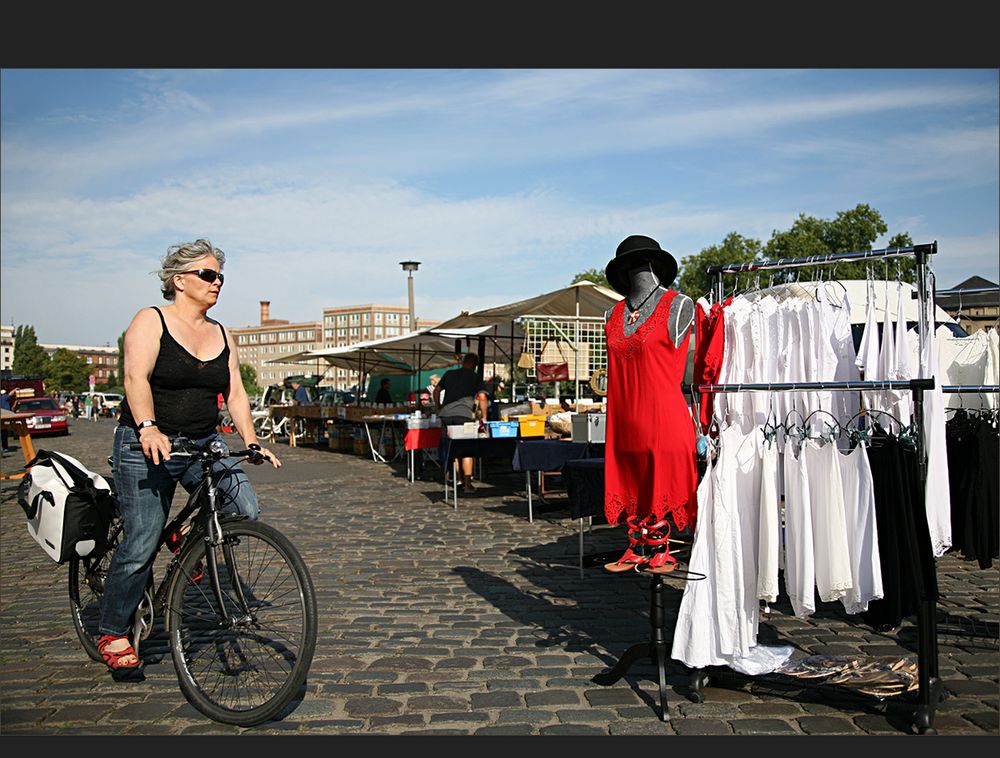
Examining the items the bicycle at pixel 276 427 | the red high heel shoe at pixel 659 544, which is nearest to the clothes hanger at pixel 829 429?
the red high heel shoe at pixel 659 544

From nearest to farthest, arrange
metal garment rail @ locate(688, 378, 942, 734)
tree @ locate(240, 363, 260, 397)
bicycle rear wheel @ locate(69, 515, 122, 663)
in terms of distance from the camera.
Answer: metal garment rail @ locate(688, 378, 942, 734) → bicycle rear wheel @ locate(69, 515, 122, 663) → tree @ locate(240, 363, 260, 397)

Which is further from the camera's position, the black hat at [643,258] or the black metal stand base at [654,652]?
the black hat at [643,258]

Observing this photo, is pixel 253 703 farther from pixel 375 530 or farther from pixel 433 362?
pixel 433 362

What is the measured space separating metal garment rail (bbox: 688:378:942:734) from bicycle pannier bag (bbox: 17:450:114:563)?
3.23 m

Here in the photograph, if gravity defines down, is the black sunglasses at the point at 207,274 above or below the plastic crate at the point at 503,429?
above

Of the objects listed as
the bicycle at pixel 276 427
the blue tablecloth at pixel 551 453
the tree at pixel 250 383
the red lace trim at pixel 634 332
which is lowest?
the bicycle at pixel 276 427

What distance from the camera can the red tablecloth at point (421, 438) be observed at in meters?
14.1

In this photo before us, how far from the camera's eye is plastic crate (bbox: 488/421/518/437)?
11289mm

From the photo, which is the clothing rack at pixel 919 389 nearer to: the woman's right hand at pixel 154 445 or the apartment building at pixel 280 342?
the woman's right hand at pixel 154 445

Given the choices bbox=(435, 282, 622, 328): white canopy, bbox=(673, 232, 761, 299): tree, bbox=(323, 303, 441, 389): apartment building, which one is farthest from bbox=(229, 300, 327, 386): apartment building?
bbox=(435, 282, 622, 328): white canopy

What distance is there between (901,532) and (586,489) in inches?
114

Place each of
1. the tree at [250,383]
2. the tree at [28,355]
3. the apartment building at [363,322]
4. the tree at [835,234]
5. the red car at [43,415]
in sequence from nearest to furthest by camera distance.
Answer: the red car at [43,415]
the tree at [835,234]
the tree at [28,355]
the tree at [250,383]
the apartment building at [363,322]

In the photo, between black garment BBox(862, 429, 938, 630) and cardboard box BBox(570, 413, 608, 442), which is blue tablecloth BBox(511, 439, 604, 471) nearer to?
cardboard box BBox(570, 413, 608, 442)

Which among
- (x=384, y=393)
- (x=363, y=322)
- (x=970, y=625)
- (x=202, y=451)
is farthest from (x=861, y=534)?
(x=363, y=322)
